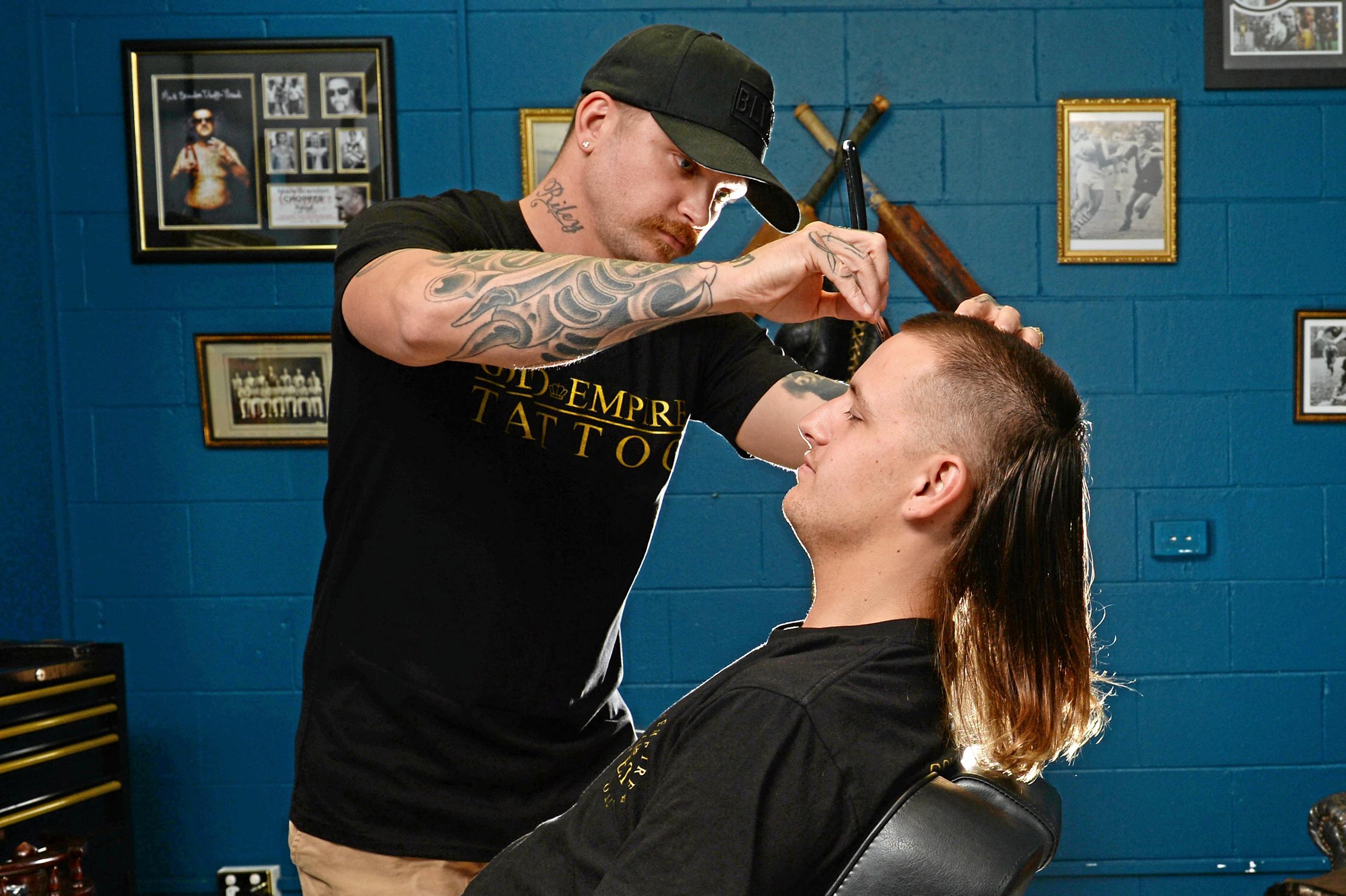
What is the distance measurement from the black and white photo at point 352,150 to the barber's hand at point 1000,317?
2.25 metres

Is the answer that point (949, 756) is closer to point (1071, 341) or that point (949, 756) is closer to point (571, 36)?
point (1071, 341)

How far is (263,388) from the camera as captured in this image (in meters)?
3.11

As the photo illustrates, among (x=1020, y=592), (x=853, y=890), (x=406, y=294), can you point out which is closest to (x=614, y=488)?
(x=406, y=294)

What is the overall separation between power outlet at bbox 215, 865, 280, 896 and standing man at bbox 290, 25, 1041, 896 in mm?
1845

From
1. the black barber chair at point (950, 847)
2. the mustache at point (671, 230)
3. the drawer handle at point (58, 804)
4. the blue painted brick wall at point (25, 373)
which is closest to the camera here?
the black barber chair at point (950, 847)

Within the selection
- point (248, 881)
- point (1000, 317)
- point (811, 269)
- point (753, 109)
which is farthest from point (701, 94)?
point (248, 881)

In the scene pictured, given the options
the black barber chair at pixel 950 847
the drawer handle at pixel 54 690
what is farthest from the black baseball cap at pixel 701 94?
the drawer handle at pixel 54 690

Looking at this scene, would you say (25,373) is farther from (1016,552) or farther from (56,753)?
(1016,552)

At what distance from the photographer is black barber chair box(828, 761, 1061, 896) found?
3.15 feet

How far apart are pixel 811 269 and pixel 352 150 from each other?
2.32m

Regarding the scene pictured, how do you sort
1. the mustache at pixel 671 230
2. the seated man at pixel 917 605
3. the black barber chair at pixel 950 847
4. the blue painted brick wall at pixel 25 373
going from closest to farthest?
the black barber chair at pixel 950 847, the seated man at pixel 917 605, the mustache at pixel 671 230, the blue painted brick wall at pixel 25 373

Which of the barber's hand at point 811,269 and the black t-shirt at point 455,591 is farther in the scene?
the black t-shirt at point 455,591

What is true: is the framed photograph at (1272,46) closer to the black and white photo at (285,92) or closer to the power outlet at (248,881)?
the black and white photo at (285,92)

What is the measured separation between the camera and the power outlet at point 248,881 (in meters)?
3.09
